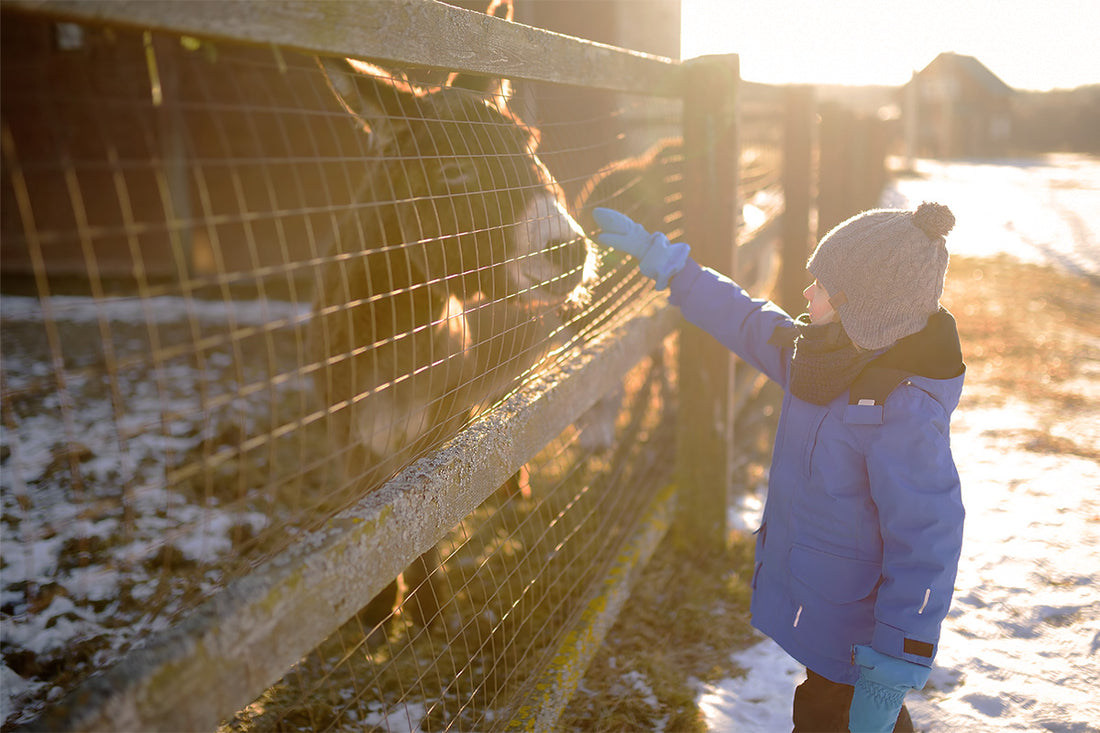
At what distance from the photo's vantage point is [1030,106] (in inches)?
1898

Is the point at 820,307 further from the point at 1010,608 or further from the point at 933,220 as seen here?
the point at 1010,608

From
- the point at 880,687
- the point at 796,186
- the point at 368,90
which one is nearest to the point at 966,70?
the point at 796,186

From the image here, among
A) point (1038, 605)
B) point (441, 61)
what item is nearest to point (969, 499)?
point (1038, 605)

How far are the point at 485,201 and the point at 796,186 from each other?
4.19 metres

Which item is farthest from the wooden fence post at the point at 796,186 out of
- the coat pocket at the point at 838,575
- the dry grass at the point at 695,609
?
the coat pocket at the point at 838,575

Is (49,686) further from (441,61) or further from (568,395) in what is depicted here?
(441,61)

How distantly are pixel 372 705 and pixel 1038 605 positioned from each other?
2522 millimetres

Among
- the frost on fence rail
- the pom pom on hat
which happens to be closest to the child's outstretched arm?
the frost on fence rail

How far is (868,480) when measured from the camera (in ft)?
6.34

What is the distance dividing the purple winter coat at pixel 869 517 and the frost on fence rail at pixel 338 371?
2.53ft

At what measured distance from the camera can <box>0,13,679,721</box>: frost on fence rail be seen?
1095 mm

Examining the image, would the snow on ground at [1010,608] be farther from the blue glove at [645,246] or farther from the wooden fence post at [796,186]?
the wooden fence post at [796,186]

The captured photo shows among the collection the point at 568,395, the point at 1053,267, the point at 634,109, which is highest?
the point at 634,109

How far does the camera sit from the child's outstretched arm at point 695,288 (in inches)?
96.0
